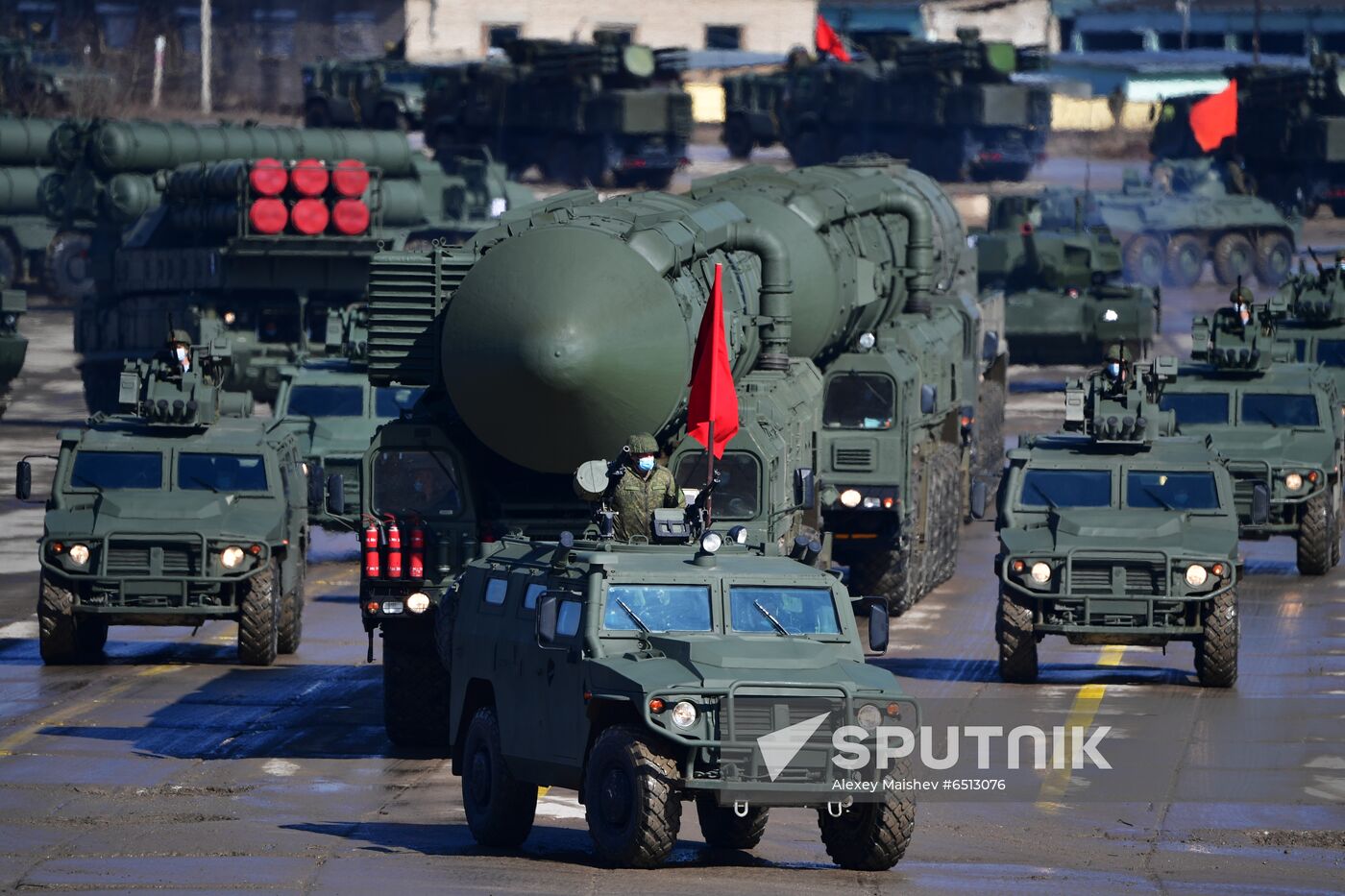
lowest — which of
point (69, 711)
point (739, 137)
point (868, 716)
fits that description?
point (69, 711)

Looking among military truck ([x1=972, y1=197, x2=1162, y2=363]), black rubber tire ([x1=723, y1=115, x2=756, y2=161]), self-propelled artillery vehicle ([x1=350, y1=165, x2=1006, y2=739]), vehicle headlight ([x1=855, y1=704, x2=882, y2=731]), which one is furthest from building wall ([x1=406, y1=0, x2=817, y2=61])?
vehicle headlight ([x1=855, y1=704, x2=882, y2=731])

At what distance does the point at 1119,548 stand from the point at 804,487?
9.57 feet

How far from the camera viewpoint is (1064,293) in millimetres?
45438

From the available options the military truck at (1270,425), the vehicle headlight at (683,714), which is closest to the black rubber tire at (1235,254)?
the military truck at (1270,425)

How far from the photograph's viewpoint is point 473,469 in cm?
1867

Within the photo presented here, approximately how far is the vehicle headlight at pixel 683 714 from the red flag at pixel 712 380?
475 centimetres

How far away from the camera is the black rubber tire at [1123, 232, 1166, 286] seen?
5834cm

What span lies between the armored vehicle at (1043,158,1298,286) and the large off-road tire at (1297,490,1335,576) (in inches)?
1197

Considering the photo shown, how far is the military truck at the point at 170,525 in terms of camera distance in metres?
21.6

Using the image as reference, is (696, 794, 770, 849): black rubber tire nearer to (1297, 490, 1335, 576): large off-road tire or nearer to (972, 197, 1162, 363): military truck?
(1297, 490, 1335, 576): large off-road tire

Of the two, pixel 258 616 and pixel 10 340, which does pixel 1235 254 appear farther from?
pixel 258 616

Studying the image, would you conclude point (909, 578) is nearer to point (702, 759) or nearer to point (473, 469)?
point (473, 469)

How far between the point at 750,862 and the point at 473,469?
524cm

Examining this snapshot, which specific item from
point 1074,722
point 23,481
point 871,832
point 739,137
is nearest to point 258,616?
point 23,481
